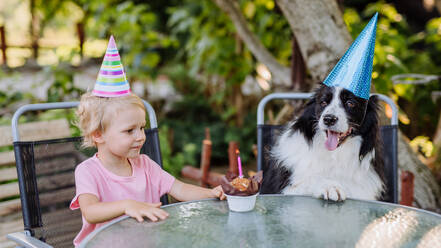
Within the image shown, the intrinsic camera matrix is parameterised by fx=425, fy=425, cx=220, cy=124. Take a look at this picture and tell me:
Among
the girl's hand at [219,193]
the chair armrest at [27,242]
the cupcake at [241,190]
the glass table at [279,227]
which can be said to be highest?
the cupcake at [241,190]

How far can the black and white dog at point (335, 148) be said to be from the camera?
6.42ft

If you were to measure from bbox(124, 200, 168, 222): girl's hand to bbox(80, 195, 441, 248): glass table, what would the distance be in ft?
0.08

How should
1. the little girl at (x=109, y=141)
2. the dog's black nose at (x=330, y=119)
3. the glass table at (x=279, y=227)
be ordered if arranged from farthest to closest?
the dog's black nose at (x=330, y=119)
the little girl at (x=109, y=141)
the glass table at (x=279, y=227)

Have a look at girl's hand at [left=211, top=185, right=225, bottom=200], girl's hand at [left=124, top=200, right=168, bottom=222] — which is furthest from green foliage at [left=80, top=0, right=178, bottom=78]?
girl's hand at [left=124, top=200, right=168, bottom=222]

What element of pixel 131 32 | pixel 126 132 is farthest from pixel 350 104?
pixel 131 32

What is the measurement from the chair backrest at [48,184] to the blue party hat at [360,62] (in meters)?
0.97

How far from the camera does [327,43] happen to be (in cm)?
287

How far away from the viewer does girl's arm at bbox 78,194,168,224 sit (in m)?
1.38

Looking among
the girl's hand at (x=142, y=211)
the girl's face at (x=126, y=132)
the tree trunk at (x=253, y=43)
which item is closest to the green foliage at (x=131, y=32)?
the tree trunk at (x=253, y=43)

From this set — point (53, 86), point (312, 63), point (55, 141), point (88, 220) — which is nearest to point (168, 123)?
point (53, 86)

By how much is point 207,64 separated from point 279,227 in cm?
385

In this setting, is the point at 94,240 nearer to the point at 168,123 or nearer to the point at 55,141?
the point at 55,141

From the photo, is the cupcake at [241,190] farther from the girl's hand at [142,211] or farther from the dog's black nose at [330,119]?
the dog's black nose at [330,119]

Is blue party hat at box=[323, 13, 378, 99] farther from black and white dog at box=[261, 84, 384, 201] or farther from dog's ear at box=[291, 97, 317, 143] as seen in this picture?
dog's ear at box=[291, 97, 317, 143]
